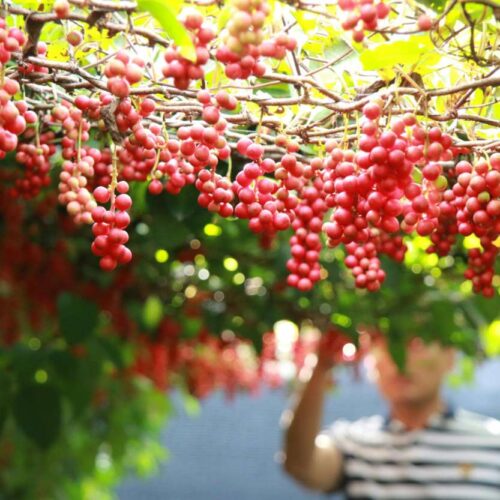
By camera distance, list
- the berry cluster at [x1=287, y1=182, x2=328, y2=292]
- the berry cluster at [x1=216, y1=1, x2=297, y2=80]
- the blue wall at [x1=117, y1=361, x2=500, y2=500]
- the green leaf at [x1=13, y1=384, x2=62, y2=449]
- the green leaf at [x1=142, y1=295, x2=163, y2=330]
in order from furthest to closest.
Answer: the blue wall at [x1=117, y1=361, x2=500, y2=500]
the green leaf at [x1=142, y1=295, x2=163, y2=330]
the green leaf at [x1=13, y1=384, x2=62, y2=449]
the berry cluster at [x1=287, y1=182, x2=328, y2=292]
the berry cluster at [x1=216, y1=1, x2=297, y2=80]

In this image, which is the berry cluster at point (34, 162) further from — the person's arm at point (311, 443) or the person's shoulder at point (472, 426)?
the person's shoulder at point (472, 426)

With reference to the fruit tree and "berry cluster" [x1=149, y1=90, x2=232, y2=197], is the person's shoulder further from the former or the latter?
"berry cluster" [x1=149, y1=90, x2=232, y2=197]

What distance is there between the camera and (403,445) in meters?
3.09

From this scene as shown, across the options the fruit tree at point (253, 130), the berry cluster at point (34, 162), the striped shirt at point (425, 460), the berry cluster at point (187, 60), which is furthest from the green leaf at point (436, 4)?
the striped shirt at point (425, 460)

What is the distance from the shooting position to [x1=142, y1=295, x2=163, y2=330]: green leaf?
109 inches

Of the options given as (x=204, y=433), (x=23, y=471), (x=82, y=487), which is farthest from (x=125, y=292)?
(x=204, y=433)

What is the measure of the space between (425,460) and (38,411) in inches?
64.0

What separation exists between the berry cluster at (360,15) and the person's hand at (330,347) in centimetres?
213

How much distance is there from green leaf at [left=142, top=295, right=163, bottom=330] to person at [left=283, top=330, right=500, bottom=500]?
57 centimetres

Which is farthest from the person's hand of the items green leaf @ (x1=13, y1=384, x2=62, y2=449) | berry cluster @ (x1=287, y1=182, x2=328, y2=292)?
berry cluster @ (x1=287, y1=182, x2=328, y2=292)

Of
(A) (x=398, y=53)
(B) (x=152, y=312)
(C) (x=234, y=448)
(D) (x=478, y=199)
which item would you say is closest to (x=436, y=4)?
(A) (x=398, y=53)

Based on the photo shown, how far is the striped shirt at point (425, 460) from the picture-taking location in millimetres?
2900

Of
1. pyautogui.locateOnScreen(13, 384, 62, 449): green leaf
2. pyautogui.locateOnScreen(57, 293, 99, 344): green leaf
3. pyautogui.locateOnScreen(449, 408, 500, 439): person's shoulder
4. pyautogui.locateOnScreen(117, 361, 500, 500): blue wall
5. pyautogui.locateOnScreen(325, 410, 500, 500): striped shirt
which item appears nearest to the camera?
pyautogui.locateOnScreen(13, 384, 62, 449): green leaf

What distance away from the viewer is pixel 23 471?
3.97 m
